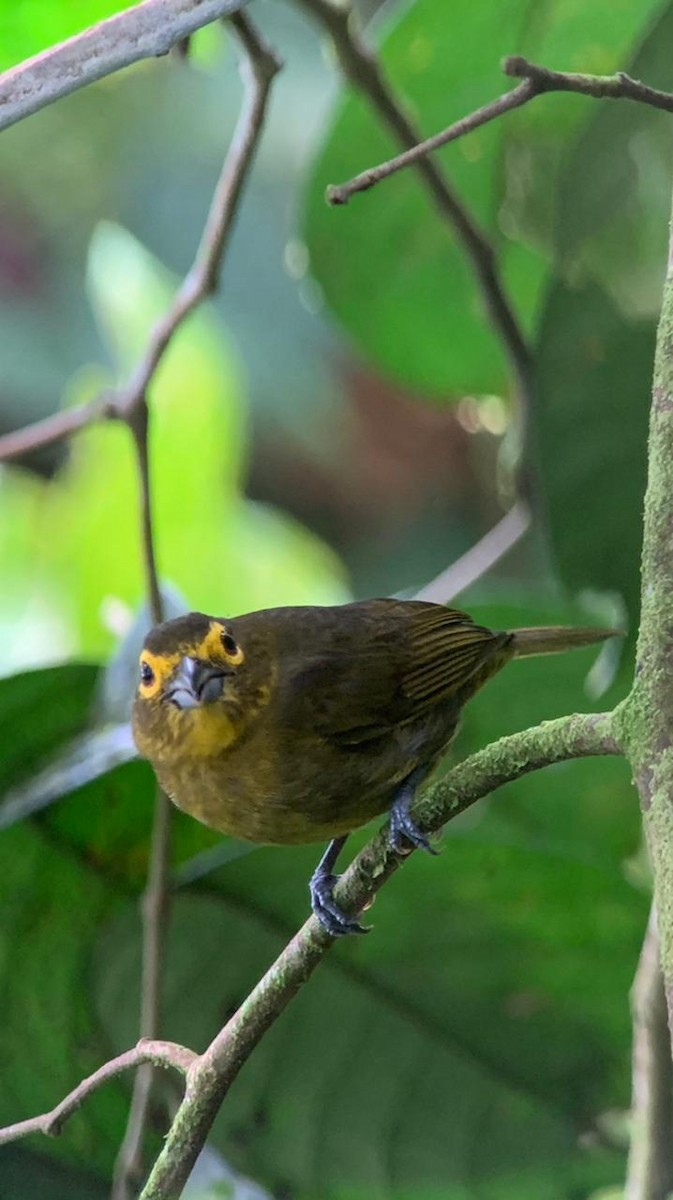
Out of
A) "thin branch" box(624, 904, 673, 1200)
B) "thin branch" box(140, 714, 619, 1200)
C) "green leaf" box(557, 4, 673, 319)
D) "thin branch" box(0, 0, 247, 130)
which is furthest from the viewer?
"green leaf" box(557, 4, 673, 319)

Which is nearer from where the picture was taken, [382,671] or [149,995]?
[149,995]

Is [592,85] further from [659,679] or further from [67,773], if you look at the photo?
[67,773]

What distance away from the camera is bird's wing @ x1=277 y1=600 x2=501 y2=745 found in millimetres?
2469

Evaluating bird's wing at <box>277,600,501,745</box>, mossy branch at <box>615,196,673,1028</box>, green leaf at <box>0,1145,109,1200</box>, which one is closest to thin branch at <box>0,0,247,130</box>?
mossy branch at <box>615,196,673,1028</box>

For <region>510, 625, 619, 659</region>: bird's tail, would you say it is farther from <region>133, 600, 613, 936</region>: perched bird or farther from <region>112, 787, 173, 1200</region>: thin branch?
<region>112, 787, 173, 1200</region>: thin branch

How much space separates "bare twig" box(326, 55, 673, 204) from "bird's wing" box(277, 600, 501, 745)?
3.17ft

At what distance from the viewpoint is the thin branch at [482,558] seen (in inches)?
124

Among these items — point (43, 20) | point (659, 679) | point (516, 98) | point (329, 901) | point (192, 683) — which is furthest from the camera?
point (43, 20)

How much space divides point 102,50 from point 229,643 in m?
1.14

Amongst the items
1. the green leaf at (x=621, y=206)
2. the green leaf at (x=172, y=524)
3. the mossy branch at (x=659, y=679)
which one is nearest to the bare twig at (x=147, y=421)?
the green leaf at (x=621, y=206)

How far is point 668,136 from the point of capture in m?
2.75

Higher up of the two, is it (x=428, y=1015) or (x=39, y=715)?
(x=39, y=715)

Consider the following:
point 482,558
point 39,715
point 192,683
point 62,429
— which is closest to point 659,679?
point 192,683

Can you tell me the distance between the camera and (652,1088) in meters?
2.14
